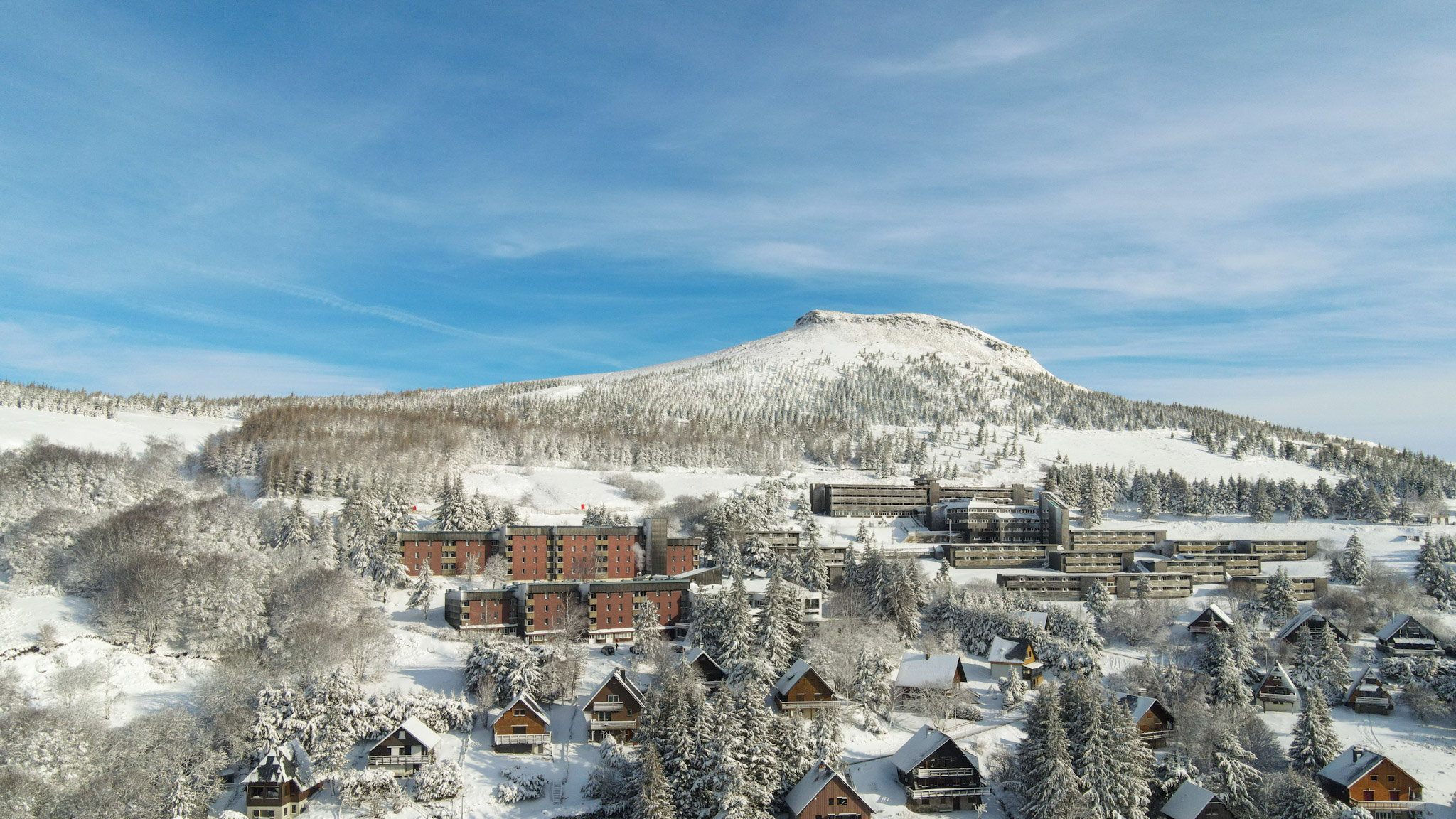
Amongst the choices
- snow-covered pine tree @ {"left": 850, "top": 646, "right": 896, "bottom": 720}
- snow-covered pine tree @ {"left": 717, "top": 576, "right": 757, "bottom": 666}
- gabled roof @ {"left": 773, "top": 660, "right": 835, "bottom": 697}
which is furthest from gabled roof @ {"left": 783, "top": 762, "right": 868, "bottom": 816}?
snow-covered pine tree @ {"left": 850, "top": 646, "right": 896, "bottom": 720}

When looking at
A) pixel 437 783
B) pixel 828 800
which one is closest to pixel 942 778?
pixel 828 800

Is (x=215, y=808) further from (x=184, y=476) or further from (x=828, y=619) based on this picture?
(x=184, y=476)

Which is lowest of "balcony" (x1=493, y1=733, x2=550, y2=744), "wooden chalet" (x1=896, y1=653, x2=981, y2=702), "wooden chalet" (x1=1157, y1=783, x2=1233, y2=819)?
"wooden chalet" (x1=1157, y1=783, x2=1233, y2=819)

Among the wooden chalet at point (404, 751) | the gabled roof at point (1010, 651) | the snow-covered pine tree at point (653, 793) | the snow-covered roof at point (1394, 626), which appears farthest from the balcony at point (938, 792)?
the snow-covered roof at point (1394, 626)

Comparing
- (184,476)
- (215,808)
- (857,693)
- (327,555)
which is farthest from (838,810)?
(184,476)

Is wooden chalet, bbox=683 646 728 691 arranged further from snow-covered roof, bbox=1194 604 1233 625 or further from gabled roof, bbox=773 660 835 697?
snow-covered roof, bbox=1194 604 1233 625

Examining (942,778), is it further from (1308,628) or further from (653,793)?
(1308,628)
